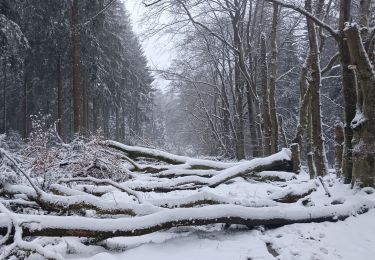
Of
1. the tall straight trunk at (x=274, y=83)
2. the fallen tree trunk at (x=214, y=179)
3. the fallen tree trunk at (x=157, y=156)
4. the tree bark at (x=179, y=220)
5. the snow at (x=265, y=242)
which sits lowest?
the snow at (x=265, y=242)

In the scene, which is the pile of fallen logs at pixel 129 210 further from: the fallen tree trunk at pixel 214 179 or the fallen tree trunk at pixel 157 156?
the fallen tree trunk at pixel 157 156

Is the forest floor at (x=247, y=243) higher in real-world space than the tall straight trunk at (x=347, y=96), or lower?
lower

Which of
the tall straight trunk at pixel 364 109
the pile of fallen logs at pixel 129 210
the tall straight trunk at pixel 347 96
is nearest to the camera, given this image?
the pile of fallen logs at pixel 129 210

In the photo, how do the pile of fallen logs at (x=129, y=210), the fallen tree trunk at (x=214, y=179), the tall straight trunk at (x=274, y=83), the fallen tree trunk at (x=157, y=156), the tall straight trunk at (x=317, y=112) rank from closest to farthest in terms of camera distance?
the pile of fallen logs at (x=129, y=210), the fallen tree trunk at (x=214, y=179), the tall straight trunk at (x=317, y=112), the fallen tree trunk at (x=157, y=156), the tall straight trunk at (x=274, y=83)

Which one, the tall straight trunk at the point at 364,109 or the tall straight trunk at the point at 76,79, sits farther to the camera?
the tall straight trunk at the point at 76,79

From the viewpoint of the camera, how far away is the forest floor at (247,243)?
14.0 ft

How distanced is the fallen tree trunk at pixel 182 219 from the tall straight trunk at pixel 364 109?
645mm

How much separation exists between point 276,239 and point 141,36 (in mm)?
11042

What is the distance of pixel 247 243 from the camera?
15.2ft

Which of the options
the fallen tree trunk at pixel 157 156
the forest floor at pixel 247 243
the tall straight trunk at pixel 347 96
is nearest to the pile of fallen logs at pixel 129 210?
the forest floor at pixel 247 243

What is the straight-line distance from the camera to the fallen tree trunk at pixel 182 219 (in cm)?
409

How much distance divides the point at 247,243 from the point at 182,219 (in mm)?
863

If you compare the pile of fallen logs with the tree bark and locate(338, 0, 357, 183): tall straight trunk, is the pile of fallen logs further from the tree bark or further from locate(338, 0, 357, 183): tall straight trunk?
locate(338, 0, 357, 183): tall straight trunk

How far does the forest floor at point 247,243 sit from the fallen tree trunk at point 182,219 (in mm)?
137
